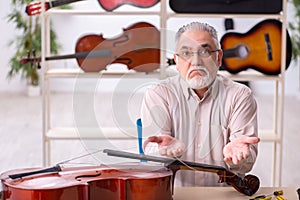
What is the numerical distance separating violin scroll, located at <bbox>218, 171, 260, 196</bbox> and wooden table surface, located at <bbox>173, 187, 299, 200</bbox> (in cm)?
1

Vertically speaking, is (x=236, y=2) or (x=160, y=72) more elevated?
(x=236, y=2)

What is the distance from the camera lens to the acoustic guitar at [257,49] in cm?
346

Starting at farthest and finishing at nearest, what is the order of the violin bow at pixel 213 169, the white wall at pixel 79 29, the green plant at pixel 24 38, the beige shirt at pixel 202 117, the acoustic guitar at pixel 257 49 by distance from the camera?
the white wall at pixel 79 29 < the green plant at pixel 24 38 < the acoustic guitar at pixel 257 49 < the beige shirt at pixel 202 117 < the violin bow at pixel 213 169

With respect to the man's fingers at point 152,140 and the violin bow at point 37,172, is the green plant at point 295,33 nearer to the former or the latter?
the man's fingers at point 152,140

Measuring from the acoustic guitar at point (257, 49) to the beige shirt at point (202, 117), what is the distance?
1684mm

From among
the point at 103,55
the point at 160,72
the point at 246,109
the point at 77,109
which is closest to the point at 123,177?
the point at 77,109

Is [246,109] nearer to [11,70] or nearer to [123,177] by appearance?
[123,177]

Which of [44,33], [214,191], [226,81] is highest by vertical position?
[44,33]

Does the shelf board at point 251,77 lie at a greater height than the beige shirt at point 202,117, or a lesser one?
greater

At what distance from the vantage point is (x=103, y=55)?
3406mm

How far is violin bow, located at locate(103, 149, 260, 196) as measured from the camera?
4.98 feet

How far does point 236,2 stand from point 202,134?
1764 millimetres

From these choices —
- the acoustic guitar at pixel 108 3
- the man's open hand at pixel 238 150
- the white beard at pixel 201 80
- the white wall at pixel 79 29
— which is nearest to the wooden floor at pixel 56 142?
the white wall at pixel 79 29

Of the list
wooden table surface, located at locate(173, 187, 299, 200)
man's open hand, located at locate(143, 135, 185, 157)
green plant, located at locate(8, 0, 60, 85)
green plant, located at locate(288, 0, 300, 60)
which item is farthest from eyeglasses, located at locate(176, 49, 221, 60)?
green plant, located at locate(8, 0, 60, 85)
